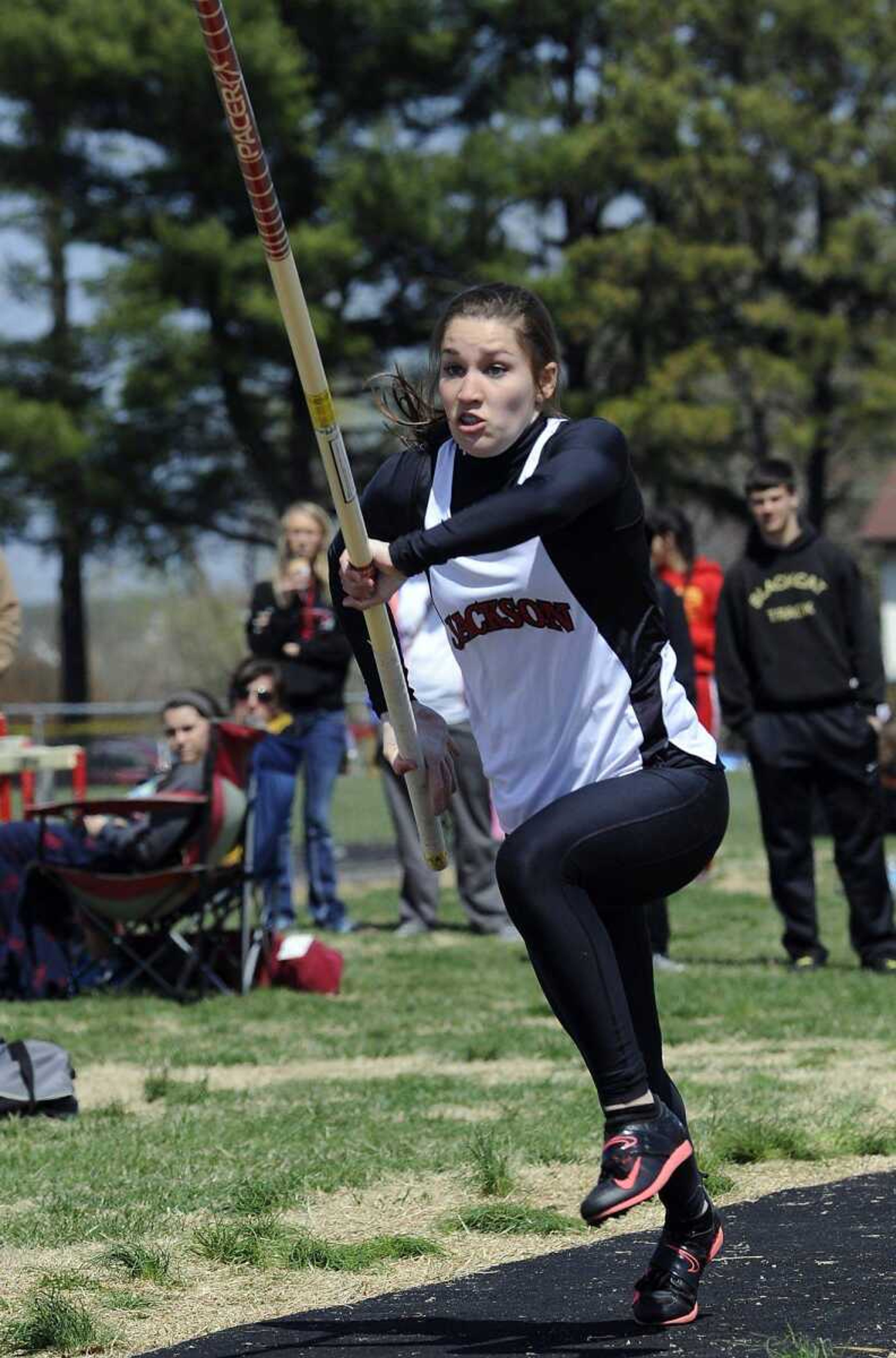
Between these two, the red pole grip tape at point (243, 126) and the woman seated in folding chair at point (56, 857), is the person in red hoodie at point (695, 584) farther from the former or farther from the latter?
the red pole grip tape at point (243, 126)

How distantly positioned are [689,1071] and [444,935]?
465 cm

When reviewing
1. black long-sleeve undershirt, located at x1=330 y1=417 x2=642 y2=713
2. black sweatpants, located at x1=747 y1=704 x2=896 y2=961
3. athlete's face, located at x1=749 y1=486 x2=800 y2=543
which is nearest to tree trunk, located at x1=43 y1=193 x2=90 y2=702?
athlete's face, located at x1=749 y1=486 x2=800 y2=543

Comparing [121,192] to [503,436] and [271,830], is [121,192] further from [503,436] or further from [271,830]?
[503,436]

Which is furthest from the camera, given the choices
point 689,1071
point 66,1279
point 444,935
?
point 444,935

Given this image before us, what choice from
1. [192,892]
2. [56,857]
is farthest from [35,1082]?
[56,857]

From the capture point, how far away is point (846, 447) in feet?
→ 131

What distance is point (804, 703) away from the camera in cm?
985

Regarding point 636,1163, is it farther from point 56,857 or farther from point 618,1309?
point 56,857

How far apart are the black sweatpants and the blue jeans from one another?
2411mm

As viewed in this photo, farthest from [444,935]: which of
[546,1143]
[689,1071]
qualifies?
[546,1143]

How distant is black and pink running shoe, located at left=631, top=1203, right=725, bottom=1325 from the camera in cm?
408

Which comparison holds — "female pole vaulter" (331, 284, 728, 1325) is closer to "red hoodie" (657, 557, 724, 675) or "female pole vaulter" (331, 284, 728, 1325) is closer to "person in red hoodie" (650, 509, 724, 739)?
"person in red hoodie" (650, 509, 724, 739)

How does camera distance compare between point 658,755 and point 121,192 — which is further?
point 121,192

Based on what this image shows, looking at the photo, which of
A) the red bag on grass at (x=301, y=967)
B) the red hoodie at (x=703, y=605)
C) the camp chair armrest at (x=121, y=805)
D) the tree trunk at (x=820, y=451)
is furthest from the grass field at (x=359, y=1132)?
the tree trunk at (x=820, y=451)
